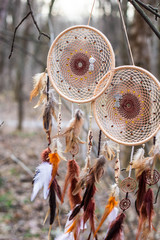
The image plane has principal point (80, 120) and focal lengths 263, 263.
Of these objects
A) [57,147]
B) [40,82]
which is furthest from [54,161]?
[40,82]

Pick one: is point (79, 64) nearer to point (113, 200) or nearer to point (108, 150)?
point (108, 150)

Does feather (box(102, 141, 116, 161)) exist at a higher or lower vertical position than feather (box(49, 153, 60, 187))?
higher

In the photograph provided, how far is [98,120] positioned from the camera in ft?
2.64

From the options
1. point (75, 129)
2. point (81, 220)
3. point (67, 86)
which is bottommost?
point (81, 220)

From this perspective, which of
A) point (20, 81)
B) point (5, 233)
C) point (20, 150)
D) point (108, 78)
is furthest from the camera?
point (20, 81)

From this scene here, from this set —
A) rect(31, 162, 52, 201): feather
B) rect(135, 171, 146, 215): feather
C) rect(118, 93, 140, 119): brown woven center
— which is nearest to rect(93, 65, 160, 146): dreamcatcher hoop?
rect(118, 93, 140, 119): brown woven center

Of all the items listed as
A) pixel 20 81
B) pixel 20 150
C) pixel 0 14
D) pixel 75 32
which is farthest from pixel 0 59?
pixel 75 32

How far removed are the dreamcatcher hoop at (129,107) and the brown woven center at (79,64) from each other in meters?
0.10

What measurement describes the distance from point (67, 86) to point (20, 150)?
4.39m

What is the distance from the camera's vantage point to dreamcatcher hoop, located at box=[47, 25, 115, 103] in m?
0.82

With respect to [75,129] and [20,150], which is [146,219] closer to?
[75,129]

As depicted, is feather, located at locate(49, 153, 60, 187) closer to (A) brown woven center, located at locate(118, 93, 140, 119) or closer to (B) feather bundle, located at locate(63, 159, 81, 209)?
(B) feather bundle, located at locate(63, 159, 81, 209)

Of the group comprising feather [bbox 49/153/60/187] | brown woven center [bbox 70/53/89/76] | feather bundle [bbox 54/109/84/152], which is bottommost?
feather [bbox 49/153/60/187]

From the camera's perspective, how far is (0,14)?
69.5 inches
